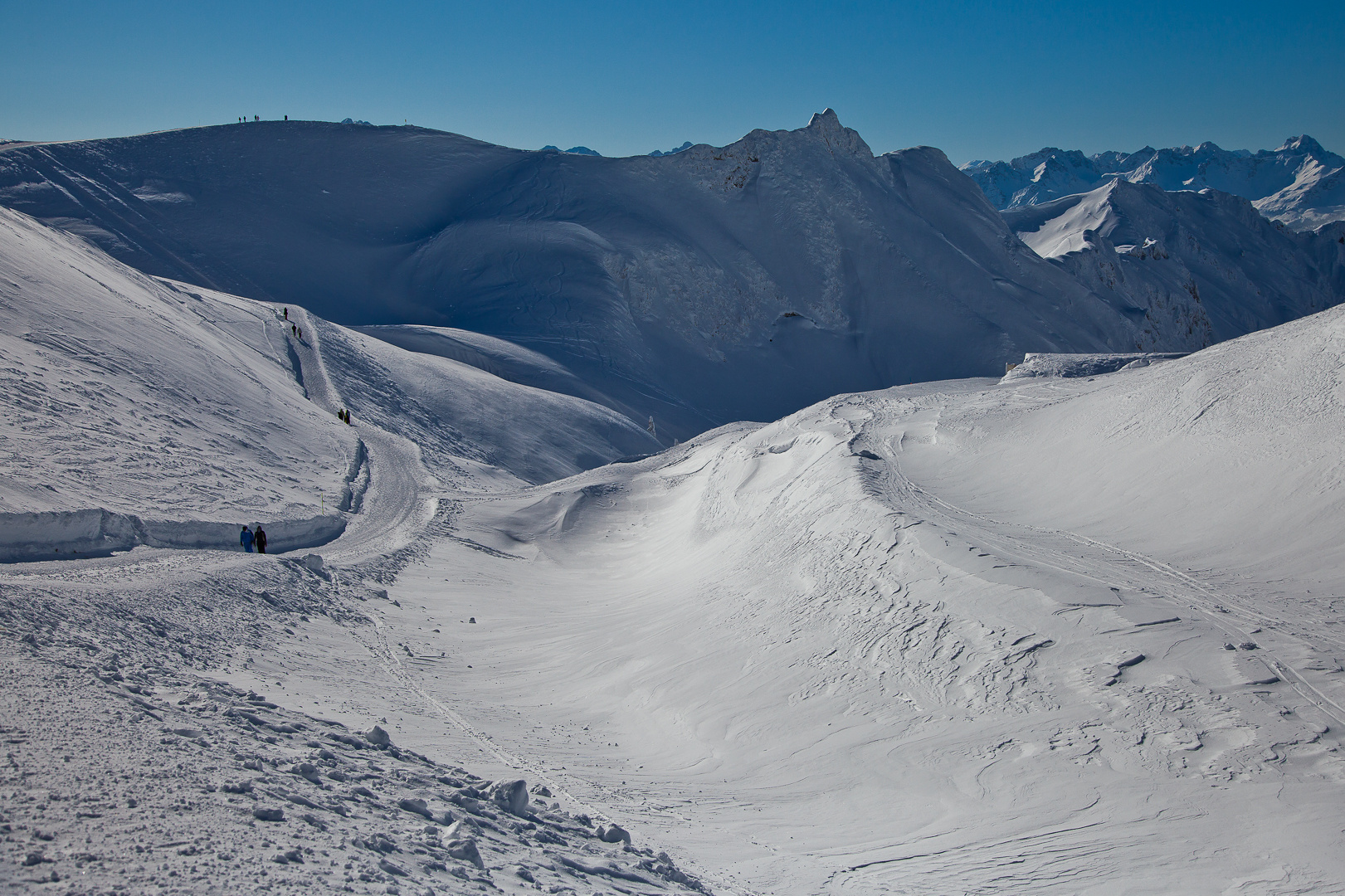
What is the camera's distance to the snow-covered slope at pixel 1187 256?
316ft

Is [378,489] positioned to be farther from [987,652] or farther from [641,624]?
[987,652]

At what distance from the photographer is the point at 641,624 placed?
18.0 m

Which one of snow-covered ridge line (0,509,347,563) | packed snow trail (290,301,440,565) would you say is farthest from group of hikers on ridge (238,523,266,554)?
packed snow trail (290,301,440,565)

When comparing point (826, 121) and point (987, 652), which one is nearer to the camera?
point (987, 652)

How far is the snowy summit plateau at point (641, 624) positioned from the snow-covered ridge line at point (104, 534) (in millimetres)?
88

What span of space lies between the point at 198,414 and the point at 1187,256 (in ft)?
452

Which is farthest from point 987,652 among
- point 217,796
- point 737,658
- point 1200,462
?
point 217,796

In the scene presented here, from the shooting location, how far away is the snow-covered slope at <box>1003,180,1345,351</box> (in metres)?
96.4

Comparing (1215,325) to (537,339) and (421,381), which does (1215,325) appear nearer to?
(537,339)

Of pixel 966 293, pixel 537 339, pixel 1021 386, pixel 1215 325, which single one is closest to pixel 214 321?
pixel 537 339

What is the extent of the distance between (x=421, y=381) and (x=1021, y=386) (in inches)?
1075

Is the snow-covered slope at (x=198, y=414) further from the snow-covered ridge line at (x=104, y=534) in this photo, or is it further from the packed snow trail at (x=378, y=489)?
the packed snow trail at (x=378, y=489)

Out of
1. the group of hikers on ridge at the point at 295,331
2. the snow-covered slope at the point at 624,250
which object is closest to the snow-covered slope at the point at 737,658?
the group of hikers on ridge at the point at 295,331

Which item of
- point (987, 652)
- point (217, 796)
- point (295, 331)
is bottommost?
point (217, 796)
